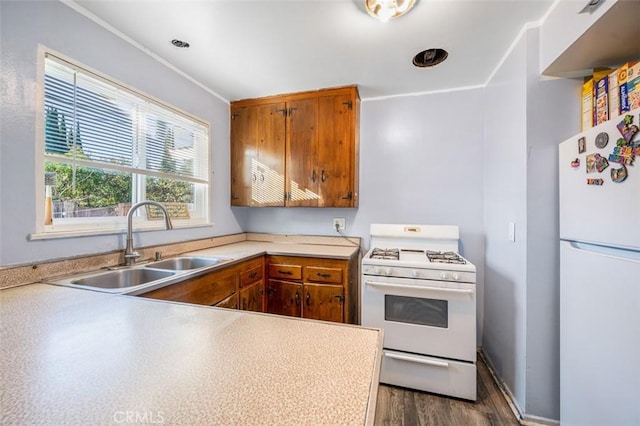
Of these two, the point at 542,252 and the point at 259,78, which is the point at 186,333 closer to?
the point at 542,252

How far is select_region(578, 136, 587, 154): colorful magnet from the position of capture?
1.19 m

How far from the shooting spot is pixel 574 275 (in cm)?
123

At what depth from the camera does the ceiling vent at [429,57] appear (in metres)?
1.84

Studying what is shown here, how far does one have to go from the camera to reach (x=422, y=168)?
8.08ft

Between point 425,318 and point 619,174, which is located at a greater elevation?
point 619,174

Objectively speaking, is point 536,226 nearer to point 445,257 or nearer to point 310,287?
point 445,257

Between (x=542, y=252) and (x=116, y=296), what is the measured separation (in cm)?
218

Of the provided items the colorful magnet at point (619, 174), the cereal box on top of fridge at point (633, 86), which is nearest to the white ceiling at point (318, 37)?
the cereal box on top of fridge at point (633, 86)

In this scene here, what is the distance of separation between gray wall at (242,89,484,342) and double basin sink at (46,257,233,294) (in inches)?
54.0

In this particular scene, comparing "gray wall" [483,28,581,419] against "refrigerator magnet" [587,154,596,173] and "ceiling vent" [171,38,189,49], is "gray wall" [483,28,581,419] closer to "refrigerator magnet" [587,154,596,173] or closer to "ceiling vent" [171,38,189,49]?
"refrigerator magnet" [587,154,596,173]

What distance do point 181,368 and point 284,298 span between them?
168 centimetres

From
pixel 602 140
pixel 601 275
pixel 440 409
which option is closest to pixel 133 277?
pixel 440 409

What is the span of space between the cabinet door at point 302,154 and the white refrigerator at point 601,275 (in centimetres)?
174

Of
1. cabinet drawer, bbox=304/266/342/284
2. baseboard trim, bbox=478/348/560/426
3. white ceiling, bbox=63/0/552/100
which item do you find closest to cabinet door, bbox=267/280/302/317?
cabinet drawer, bbox=304/266/342/284
